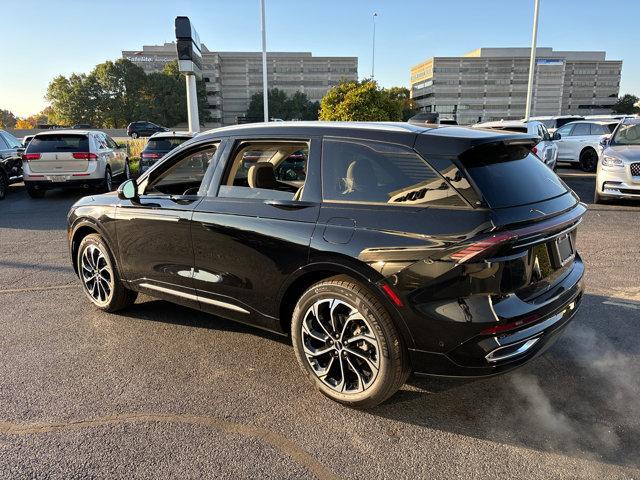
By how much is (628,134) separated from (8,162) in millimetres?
15327


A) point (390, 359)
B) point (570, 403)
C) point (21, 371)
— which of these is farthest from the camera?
point (21, 371)

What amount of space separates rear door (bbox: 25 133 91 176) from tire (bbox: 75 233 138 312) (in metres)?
8.19

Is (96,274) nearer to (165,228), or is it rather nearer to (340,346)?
(165,228)

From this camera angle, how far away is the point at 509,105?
351 ft

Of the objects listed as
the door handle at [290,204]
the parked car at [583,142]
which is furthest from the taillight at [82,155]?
the parked car at [583,142]

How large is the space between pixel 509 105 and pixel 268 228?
115885 millimetres

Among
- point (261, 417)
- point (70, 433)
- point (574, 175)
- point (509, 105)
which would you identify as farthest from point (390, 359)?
point (509, 105)

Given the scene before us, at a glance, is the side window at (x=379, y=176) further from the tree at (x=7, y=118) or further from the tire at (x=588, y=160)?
the tree at (x=7, y=118)

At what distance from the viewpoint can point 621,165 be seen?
378 inches

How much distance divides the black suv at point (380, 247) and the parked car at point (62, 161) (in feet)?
30.7

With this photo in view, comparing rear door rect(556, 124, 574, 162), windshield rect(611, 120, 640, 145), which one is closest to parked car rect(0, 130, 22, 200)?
windshield rect(611, 120, 640, 145)

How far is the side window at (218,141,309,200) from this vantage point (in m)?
3.43

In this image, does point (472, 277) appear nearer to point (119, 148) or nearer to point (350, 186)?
point (350, 186)

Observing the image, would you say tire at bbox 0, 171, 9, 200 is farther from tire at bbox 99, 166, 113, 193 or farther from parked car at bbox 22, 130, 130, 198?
tire at bbox 99, 166, 113, 193
